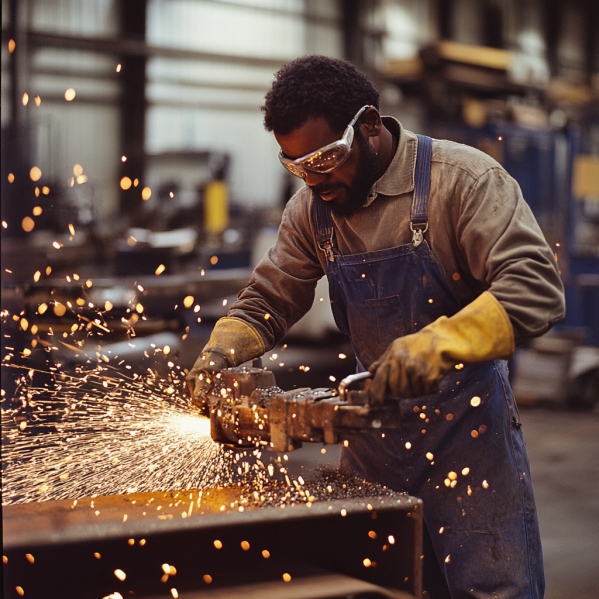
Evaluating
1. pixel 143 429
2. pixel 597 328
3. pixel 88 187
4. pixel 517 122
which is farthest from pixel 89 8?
pixel 143 429

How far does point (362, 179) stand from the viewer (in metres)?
2.06

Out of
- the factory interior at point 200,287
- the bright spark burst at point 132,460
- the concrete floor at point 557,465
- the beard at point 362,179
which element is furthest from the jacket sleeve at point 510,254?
the bright spark burst at point 132,460

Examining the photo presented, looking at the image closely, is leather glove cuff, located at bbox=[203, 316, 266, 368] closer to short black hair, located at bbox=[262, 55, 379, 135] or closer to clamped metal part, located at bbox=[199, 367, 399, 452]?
clamped metal part, located at bbox=[199, 367, 399, 452]

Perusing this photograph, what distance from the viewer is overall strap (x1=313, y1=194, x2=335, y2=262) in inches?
86.8

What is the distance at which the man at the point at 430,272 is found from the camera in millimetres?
1959

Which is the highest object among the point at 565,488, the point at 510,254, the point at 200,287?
the point at 510,254

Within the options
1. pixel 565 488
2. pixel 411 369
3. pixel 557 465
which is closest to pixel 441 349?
pixel 411 369

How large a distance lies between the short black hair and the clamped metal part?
583 millimetres

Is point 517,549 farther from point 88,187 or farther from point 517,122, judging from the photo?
point 88,187

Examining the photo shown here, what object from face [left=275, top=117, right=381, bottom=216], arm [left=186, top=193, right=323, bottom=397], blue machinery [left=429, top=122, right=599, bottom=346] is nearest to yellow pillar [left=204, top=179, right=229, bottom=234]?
blue machinery [left=429, top=122, right=599, bottom=346]

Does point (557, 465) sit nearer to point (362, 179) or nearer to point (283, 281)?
point (283, 281)

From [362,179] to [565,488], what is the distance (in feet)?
11.3

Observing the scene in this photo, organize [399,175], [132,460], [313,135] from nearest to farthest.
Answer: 1. [313,135]
2. [399,175]
3. [132,460]

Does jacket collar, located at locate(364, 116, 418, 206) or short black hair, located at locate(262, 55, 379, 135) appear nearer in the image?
short black hair, located at locate(262, 55, 379, 135)
